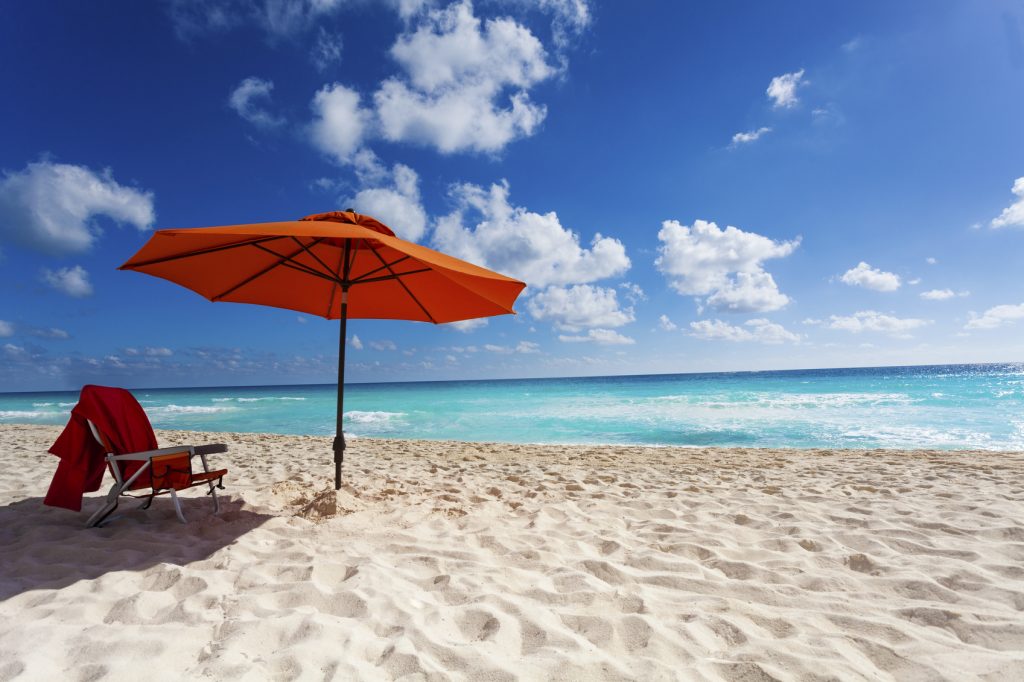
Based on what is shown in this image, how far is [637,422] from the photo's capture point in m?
17.0

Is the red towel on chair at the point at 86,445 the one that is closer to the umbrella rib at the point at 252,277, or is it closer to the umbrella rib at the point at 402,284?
the umbrella rib at the point at 252,277

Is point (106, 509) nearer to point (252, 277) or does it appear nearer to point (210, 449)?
point (210, 449)

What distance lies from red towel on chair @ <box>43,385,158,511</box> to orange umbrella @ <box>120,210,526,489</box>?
1.05 m

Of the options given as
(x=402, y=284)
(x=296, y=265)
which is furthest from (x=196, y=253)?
(x=402, y=284)

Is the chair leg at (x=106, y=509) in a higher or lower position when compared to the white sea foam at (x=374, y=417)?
higher

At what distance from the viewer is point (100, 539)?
125 inches

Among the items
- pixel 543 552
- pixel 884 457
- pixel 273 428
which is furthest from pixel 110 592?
pixel 273 428

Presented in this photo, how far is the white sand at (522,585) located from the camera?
188 centimetres

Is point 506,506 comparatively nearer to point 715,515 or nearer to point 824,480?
point 715,515

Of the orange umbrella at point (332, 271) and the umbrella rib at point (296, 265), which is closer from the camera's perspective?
the orange umbrella at point (332, 271)

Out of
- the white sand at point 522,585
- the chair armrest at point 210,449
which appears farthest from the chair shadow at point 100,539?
the chair armrest at point 210,449

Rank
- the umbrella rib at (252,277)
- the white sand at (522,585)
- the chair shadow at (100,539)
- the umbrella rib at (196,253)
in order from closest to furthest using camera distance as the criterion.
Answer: the white sand at (522,585), the chair shadow at (100,539), the umbrella rib at (196,253), the umbrella rib at (252,277)

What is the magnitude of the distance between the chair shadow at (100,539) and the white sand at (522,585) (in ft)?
0.07

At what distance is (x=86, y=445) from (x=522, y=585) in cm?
328
